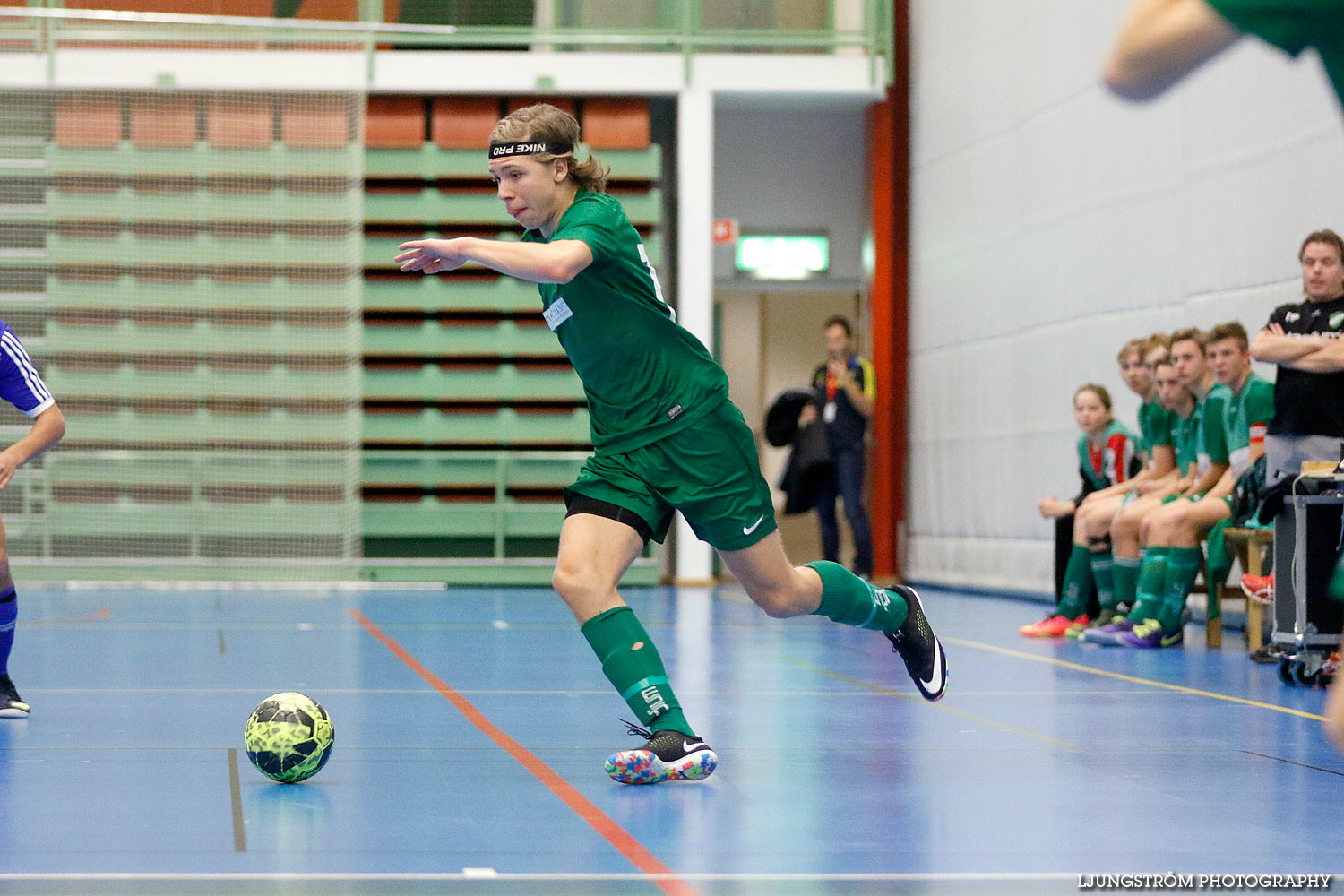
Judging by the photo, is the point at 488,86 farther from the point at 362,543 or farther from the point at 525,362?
the point at 362,543

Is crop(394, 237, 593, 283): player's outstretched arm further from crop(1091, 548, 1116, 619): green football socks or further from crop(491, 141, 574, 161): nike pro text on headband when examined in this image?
crop(1091, 548, 1116, 619): green football socks

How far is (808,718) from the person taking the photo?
17.5 feet

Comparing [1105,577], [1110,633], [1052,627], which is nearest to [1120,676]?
[1110,633]

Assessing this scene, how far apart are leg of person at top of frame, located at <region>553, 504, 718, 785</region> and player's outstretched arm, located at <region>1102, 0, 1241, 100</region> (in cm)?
257

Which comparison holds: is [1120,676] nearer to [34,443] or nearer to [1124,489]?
[1124,489]

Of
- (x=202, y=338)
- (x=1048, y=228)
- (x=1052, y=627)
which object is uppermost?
(x=1048, y=228)

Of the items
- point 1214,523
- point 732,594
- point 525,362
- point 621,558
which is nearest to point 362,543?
point 525,362

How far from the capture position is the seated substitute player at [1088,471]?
9016 mm

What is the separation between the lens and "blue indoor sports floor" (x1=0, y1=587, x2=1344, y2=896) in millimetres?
3025

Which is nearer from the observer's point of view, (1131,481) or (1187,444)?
(1187,444)

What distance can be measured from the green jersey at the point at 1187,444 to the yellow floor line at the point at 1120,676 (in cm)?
137

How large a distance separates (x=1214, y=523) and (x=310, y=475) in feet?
28.2

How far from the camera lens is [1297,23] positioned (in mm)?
1638

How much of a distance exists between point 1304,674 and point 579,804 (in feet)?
12.6
